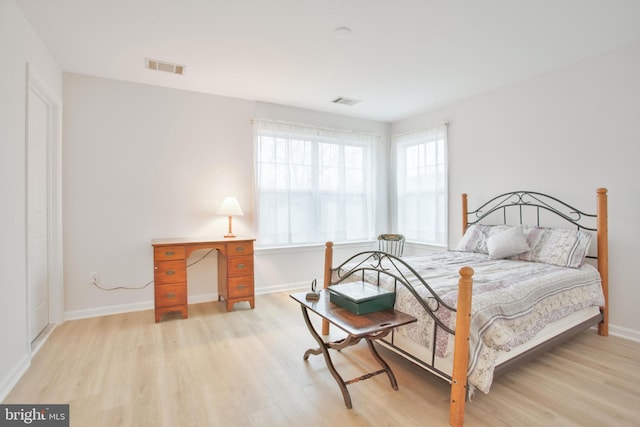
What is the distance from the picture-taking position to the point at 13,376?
210 cm

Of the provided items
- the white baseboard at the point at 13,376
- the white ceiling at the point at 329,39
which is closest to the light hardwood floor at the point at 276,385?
the white baseboard at the point at 13,376

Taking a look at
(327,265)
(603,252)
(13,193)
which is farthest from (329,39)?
(603,252)

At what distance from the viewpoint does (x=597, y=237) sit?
9.49ft

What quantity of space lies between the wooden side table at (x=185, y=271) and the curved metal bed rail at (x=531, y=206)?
2.81 metres

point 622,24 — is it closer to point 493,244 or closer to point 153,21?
point 493,244

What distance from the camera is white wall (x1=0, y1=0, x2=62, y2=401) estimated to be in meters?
2.03

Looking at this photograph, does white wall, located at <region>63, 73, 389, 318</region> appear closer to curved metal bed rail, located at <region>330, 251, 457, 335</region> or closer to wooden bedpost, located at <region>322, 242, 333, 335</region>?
wooden bedpost, located at <region>322, 242, 333, 335</region>

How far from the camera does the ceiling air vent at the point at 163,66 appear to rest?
10.1 feet

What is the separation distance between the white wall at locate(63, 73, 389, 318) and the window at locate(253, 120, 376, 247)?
0.19 metres

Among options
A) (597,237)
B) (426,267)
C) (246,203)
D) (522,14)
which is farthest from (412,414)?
(246,203)

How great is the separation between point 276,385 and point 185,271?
1.73m

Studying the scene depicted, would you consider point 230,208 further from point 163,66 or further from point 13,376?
point 13,376

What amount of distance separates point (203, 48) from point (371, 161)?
9.81ft

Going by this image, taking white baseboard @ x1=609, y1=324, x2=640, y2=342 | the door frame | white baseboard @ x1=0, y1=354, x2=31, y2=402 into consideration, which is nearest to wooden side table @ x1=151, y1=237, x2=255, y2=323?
the door frame
